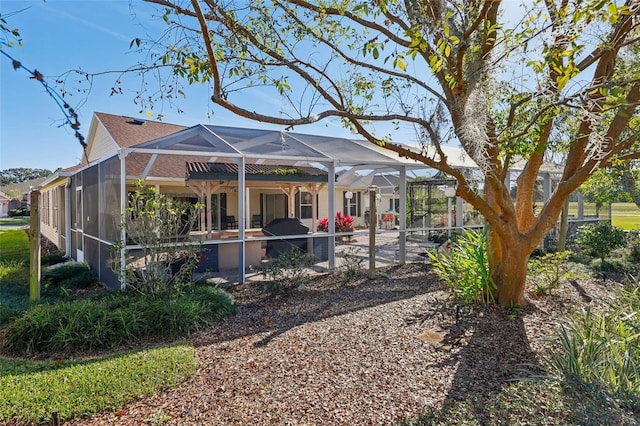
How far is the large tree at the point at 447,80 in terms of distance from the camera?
14.2 ft

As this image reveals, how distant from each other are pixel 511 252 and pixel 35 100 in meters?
6.24

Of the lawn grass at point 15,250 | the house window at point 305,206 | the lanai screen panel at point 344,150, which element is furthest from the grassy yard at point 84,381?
the house window at point 305,206

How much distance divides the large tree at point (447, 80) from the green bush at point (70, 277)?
5.36 meters

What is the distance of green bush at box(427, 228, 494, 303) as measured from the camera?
230 inches

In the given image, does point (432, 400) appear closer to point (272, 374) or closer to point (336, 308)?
point (272, 374)

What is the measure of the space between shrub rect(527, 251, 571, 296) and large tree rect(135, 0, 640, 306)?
3.11 feet

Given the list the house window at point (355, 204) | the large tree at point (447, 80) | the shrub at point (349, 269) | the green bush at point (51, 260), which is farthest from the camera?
the house window at point (355, 204)

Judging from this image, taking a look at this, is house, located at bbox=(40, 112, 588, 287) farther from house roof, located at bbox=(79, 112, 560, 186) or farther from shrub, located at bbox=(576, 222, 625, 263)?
shrub, located at bbox=(576, 222, 625, 263)

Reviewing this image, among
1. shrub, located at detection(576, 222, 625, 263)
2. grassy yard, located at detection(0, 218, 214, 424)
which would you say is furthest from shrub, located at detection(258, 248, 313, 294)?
shrub, located at detection(576, 222, 625, 263)

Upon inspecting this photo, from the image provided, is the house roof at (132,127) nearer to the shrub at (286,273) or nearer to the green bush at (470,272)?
the shrub at (286,273)

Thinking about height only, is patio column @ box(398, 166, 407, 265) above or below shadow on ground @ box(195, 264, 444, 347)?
above

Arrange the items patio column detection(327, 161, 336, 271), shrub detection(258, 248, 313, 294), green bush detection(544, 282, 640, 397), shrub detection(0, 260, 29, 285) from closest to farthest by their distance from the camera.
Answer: green bush detection(544, 282, 640, 397) → shrub detection(258, 248, 313, 294) → shrub detection(0, 260, 29, 285) → patio column detection(327, 161, 336, 271)

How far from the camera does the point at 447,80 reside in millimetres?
4309

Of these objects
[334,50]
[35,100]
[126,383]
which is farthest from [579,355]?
[35,100]
